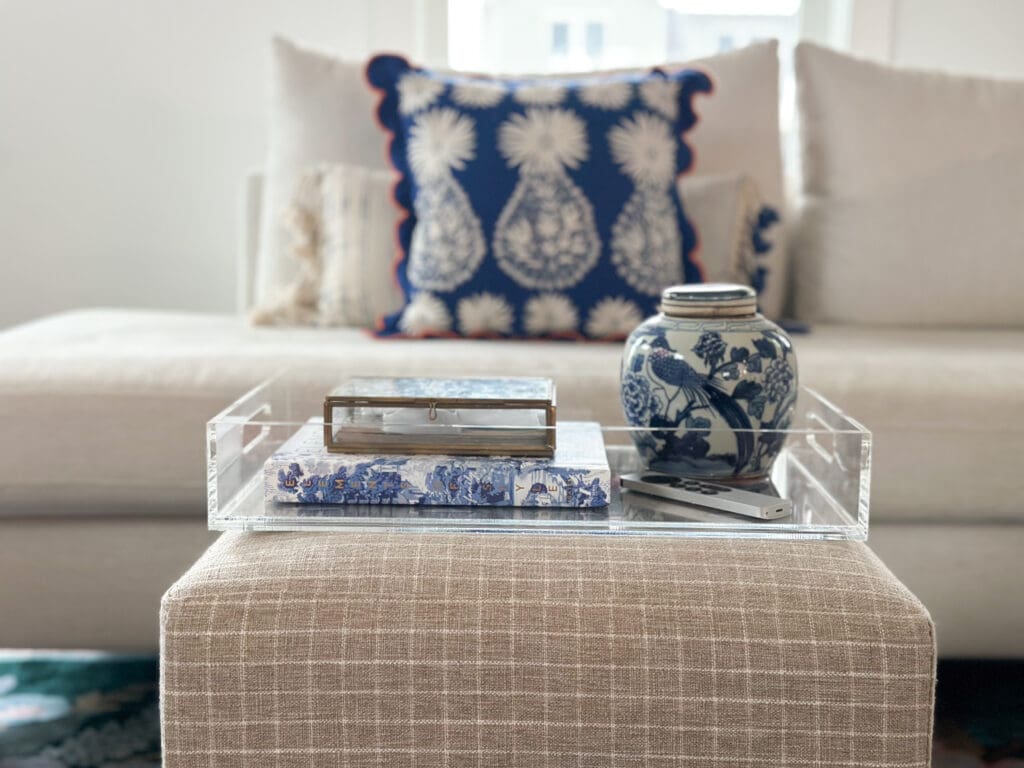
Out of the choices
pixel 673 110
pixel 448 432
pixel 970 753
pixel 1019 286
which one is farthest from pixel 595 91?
pixel 970 753

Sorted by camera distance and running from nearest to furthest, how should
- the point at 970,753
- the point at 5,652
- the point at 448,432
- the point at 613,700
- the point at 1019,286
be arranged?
the point at 613,700 → the point at 448,432 → the point at 970,753 → the point at 5,652 → the point at 1019,286

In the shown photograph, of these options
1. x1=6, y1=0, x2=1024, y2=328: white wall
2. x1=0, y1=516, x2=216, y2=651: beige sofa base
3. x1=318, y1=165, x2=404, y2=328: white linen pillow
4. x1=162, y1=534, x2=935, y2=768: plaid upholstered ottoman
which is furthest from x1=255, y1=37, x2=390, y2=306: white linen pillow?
x1=162, y1=534, x2=935, y2=768: plaid upholstered ottoman

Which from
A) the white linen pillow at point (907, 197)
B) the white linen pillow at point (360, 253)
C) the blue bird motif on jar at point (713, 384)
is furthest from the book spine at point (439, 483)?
the white linen pillow at point (907, 197)

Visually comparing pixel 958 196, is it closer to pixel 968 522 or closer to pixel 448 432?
pixel 968 522

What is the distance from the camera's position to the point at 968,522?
1521mm

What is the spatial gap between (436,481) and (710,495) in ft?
0.81

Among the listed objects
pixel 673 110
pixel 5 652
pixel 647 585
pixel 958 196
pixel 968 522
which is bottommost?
pixel 5 652

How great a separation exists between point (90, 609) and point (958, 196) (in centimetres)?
161

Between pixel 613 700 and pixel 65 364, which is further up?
pixel 65 364

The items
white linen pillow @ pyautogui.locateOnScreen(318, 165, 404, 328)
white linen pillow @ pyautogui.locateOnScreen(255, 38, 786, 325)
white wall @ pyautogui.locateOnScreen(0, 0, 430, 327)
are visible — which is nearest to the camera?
white linen pillow @ pyautogui.locateOnScreen(318, 165, 404, 328)

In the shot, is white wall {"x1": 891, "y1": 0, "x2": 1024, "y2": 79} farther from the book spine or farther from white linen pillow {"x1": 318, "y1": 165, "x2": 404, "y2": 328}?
the book spine

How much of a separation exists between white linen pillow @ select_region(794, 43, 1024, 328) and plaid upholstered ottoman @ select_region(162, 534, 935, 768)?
1.30 meters

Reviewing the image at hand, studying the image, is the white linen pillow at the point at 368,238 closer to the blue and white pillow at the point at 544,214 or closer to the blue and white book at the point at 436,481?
the blue and white pillow at the point at 544,214

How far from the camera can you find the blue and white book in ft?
3.26
